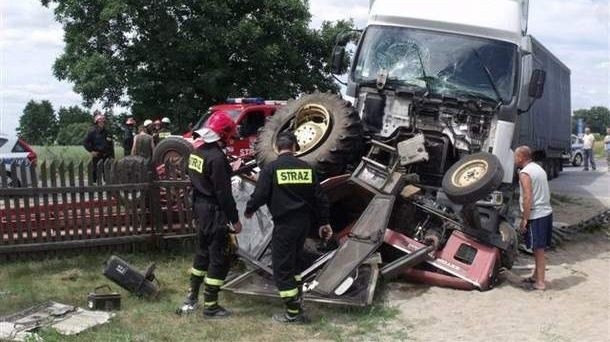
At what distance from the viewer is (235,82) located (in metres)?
21.1

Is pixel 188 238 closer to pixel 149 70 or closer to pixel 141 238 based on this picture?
pixel 141 238

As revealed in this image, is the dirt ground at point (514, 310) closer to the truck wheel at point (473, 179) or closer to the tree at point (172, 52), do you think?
the truck wheel at point (473, 179)

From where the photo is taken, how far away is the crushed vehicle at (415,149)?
680 centimetres

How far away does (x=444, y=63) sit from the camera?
890cm

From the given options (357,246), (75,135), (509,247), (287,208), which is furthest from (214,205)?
(75,135)

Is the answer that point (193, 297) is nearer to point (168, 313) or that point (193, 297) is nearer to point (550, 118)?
point (168, 313)

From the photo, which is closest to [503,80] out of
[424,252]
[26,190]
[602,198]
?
[424,252]

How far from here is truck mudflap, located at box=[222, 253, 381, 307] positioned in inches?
240

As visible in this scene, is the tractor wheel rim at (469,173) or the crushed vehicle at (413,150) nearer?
the crushed vehicle at (413,150)

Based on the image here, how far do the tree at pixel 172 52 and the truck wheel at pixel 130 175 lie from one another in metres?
11.8

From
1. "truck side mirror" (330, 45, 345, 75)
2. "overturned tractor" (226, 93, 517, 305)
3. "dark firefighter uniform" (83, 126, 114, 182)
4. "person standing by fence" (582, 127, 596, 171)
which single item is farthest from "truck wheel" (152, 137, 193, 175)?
"person standing by fence" (582, 127, 596, 171)

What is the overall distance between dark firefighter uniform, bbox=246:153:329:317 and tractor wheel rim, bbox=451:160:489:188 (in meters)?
2.12

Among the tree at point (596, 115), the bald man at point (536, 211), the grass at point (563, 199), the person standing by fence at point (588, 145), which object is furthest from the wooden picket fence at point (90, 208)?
the tree at point (596, 115)

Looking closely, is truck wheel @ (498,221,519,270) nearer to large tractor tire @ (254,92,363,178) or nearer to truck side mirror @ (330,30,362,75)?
large tractor tire @ (254,92,363,178)
